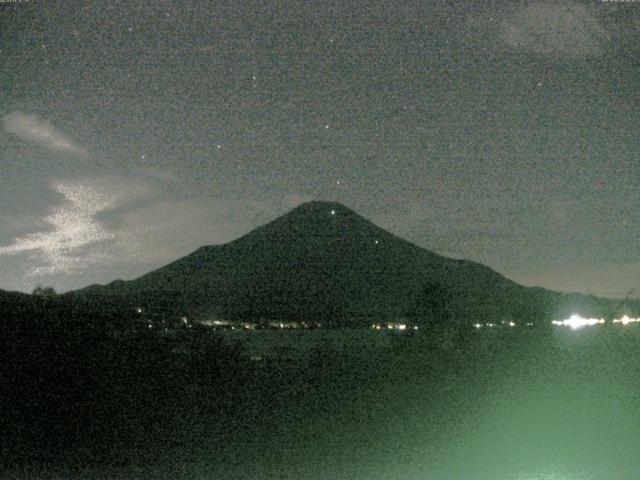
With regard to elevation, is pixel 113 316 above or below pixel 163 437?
above

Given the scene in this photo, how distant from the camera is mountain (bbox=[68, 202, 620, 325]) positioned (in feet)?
296

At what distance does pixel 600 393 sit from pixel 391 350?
648cm

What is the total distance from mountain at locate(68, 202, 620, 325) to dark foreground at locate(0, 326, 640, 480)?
2087 inches

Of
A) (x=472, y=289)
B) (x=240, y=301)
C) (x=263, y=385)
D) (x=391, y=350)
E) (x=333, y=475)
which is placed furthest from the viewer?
(x=472, y=289)

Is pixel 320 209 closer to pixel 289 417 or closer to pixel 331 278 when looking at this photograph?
pixel 331 278

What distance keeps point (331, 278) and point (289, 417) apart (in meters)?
94.3

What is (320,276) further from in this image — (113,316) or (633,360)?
(113,316)

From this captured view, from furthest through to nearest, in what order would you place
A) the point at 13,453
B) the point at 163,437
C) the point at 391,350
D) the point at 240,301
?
the point at 240,301, the point at 391,350, the point at 163,437, the point at 13,453

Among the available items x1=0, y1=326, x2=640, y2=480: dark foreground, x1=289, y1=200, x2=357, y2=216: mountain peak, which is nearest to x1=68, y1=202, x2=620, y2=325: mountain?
x1=289, y1=200, x2=357, y2=216: mountain peak

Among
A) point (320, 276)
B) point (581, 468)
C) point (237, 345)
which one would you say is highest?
point (320, 276)

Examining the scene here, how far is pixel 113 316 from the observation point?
17094 mm

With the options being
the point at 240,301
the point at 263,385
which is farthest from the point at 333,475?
the point at 240,301

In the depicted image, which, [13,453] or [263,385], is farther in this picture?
[263,385]

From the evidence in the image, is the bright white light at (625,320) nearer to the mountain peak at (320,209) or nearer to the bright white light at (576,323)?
the bright white light at (576,323)
